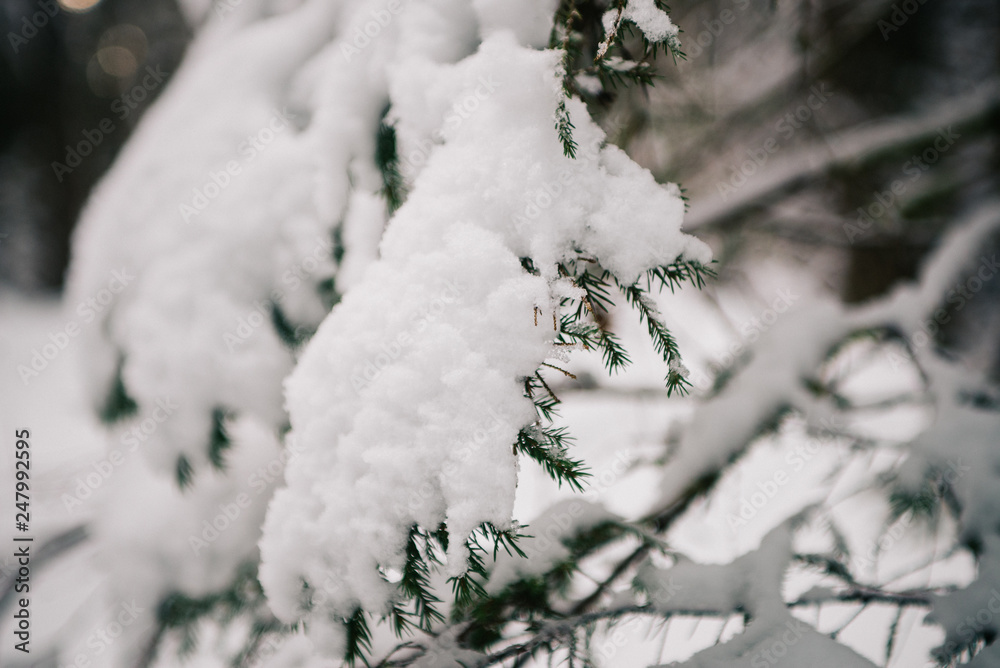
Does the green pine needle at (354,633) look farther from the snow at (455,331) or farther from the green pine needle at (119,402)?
the green pine needle at (119,402)

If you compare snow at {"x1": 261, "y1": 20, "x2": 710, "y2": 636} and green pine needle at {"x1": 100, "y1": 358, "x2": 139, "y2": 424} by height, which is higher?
snow at {"x1": 261, "y1": 20, "x2": 710, "y2": 636}

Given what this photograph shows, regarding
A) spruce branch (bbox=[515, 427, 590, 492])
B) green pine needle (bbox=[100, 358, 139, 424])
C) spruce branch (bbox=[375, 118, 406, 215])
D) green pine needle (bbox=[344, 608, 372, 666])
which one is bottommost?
green pine needle (bbox=[344, 608, 372, 666])

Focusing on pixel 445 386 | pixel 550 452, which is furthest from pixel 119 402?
pixel 550 452

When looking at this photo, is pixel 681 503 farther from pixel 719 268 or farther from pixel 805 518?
pixel 719 268

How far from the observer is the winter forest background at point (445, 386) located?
687 mm

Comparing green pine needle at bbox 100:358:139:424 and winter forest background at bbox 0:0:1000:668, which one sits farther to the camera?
green pine needle at bbox 100:358:139:424

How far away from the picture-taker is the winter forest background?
2.25 feet

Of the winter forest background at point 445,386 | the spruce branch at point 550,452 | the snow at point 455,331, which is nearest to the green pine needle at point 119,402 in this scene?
the winter forest background at point 445,386

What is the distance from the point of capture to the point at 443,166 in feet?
2.52

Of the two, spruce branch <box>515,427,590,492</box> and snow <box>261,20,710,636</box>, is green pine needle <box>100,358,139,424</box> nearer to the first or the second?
snow <box>261,20,710,636</box>

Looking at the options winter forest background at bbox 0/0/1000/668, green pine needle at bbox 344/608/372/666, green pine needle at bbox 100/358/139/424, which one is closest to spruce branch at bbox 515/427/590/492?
winter forest background at bbox 0/0/1000/668

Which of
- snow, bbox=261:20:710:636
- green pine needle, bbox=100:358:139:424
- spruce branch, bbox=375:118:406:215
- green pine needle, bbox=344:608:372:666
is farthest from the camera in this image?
green pine needle, bbox=100:358:139:424

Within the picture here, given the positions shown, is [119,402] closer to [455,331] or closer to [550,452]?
[455,331]

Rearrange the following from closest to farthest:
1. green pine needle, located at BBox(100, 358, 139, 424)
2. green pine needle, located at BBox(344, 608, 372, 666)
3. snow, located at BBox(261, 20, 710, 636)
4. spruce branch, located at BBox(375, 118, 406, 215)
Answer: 1. snow, located at BBox(261, 20, 710, 636)
2. green pine needle, located at BBox(344, 608, 372, 666)
3. spruce branch, located at BBox(375, 118, 406, 215)
4. green pine needle, located at BBox(100, 358, 139, 424)
